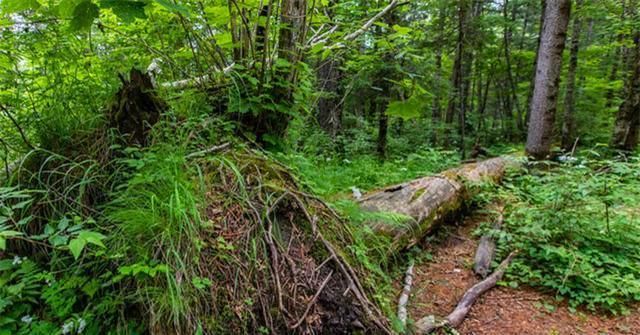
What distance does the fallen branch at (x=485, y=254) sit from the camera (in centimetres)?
310

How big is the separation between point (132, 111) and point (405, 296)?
7.61 ft

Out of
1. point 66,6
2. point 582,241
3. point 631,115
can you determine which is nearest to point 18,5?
point 66,6

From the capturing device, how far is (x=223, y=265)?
1649 millimetres

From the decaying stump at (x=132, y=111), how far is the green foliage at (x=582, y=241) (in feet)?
10.6

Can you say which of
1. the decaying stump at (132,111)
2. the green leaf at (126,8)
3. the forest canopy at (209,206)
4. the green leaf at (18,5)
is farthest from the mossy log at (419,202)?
the green leaf at (18,5)

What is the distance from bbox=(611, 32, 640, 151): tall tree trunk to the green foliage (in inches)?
189

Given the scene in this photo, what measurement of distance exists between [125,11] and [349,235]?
5.67ft

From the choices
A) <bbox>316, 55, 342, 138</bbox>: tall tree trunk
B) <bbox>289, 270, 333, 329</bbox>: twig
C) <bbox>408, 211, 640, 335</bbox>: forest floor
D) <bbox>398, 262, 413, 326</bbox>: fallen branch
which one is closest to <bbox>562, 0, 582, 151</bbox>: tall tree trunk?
<bbox>316, 55, 342, 138</bbox>: tall tree trunk

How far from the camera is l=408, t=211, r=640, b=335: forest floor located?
2414 mm

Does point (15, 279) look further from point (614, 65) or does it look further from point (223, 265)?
point (614, 65)

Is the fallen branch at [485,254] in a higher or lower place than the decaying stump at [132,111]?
lower

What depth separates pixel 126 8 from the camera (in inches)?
42.6

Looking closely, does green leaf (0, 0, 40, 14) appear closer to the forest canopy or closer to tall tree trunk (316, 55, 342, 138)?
the forest canopy

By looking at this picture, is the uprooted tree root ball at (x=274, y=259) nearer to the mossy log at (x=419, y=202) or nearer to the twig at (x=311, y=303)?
the twig at (x=311, y=303)
